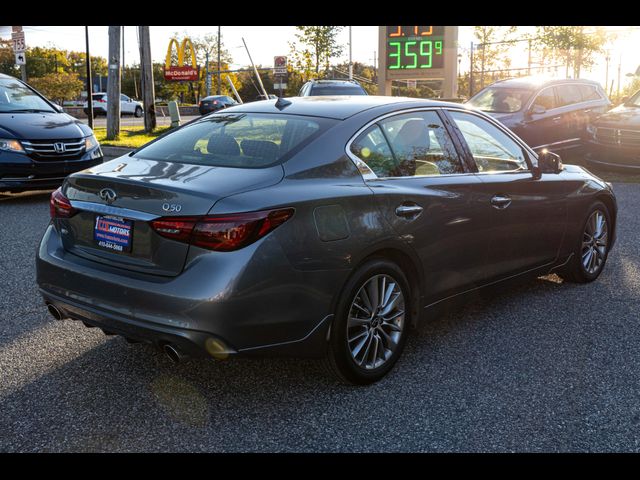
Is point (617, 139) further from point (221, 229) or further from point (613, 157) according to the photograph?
point (221, 229)

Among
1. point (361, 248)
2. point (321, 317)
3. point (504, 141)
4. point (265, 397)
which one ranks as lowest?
point (265, 397)

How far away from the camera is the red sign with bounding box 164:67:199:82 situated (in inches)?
2300

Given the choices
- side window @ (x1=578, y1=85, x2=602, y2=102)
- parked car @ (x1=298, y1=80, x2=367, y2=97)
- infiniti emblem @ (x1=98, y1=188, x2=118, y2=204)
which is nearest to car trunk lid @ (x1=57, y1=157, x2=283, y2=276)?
infiniti emblem @ (x1=98, y1=188, x2=118, y2=204)

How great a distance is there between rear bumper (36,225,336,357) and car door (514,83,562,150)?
36.5 ft

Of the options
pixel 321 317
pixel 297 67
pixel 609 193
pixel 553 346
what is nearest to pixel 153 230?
pixel 321 317

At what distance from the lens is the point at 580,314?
526cm

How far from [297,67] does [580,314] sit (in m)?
47.4

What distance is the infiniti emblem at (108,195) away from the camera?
3.58 meters

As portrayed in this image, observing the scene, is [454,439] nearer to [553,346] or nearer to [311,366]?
[311,366]

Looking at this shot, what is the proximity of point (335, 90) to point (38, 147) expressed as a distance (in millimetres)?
9584

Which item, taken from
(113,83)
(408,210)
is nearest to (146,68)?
(113,83)

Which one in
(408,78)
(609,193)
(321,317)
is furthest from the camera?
(408,78)

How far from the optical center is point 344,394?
3855 mm

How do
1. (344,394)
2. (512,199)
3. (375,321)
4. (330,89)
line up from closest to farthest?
(344,394), (375,321), (512,199), (330,89)
